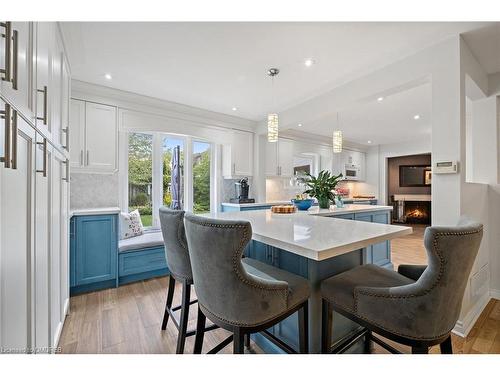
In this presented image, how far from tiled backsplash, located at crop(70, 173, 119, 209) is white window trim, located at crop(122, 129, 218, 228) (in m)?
0.11

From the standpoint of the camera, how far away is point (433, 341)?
0.93 metres

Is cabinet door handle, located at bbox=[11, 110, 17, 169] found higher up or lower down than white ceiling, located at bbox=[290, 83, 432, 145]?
lower down

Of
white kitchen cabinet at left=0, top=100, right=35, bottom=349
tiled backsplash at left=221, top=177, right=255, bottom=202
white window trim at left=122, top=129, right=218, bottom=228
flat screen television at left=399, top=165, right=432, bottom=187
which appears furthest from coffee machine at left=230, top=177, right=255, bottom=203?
flat screen television at left=399, top=165, right=432, bottom=187

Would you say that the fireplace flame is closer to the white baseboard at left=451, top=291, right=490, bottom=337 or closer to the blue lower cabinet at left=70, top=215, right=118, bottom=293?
the white baseboard at left=451, top=291, right=490, bottom=337

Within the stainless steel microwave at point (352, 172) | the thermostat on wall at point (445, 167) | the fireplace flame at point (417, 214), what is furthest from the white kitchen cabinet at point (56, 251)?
the fireplace flame at point (417, 214)

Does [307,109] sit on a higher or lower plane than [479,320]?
higher

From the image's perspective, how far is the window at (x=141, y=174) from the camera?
3.47 m

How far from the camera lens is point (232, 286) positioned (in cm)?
97

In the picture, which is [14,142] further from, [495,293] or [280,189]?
[280,189]

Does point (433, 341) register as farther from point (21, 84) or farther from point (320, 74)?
point (320, 74)

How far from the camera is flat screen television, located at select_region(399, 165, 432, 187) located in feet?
24.4

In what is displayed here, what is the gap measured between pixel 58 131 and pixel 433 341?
2.38 metres
